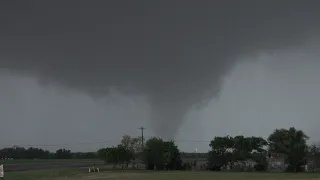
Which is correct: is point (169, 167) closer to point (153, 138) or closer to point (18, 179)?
point (153, 138)

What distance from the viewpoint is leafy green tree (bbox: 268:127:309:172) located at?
89.0m

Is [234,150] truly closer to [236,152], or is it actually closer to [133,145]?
[236,152]

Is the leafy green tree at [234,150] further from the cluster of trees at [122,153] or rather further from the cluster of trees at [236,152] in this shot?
the cluster of trees at [122,153]

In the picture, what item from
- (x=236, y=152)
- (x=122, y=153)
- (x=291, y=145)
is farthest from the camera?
(x=122, y=153)

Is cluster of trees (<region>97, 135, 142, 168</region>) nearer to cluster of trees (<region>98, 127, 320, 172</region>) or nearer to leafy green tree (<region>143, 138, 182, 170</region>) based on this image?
cluster of trees (<region>98, 127, 320, 172</region>)

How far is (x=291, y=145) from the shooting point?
8988cm

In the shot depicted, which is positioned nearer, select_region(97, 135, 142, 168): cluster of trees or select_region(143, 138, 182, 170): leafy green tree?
select_region(143, 138, 182, 170): leafy green tree

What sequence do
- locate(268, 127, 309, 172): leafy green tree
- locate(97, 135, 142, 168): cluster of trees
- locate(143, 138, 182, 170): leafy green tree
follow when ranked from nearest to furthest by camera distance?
locate(268, 127, 309, 172): leafy green tree → locate(143, 138, 182, 170): leafy green tree → locate(97, 135, 142, 168): cluster of trees

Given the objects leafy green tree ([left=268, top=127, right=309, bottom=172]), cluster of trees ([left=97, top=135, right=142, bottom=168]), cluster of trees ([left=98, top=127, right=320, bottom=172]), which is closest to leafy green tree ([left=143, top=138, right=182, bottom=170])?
cluster of trees ([left=98, top=127, right=320, bottom=172])

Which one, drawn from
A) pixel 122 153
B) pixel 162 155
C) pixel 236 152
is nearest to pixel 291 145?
pixel 236 152

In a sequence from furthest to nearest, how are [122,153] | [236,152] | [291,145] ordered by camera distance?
1. [122,153]
2. [236,152]
3. [291,145]

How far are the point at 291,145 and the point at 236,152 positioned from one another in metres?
11.8

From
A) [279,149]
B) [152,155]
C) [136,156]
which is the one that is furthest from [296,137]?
[136,156]

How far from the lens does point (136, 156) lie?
107188 millimetres
